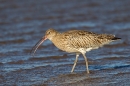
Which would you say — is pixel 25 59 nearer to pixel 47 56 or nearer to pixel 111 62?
pixel 47 56

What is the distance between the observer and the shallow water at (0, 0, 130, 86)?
11724 millimetres

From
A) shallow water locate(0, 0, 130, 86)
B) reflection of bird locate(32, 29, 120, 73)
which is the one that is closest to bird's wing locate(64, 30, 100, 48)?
reflection of bird locate(32, 29, 120, 73)

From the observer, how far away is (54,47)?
15.7 m

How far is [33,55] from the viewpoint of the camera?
1443 cm

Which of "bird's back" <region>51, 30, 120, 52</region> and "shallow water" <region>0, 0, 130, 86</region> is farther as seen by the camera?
"bird's back" <region>51, 30, 120, 52</region>

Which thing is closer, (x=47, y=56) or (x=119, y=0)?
(x=47, y=56)

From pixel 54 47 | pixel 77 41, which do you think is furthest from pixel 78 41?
pixel 54 47

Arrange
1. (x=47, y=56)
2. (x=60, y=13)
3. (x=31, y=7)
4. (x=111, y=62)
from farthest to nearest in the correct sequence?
1. (x=31, y=7)
2. (x=60, y=13)
3. (x=47, y=56)
4. (x=111, y=62)

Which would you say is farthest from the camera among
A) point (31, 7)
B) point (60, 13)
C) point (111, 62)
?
point (31, 7)

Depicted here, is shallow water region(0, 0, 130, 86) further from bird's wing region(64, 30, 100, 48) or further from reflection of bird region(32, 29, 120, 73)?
bird's wing region(64, 30, 100, 48)

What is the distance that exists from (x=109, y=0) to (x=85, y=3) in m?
1.50

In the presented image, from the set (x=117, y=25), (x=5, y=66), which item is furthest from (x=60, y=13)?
(x=5, y=66)

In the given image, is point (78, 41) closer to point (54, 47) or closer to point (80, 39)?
point (80, 39)

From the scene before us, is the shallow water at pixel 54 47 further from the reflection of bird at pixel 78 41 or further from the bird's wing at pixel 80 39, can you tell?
the bird's wing at pixel 80 39
